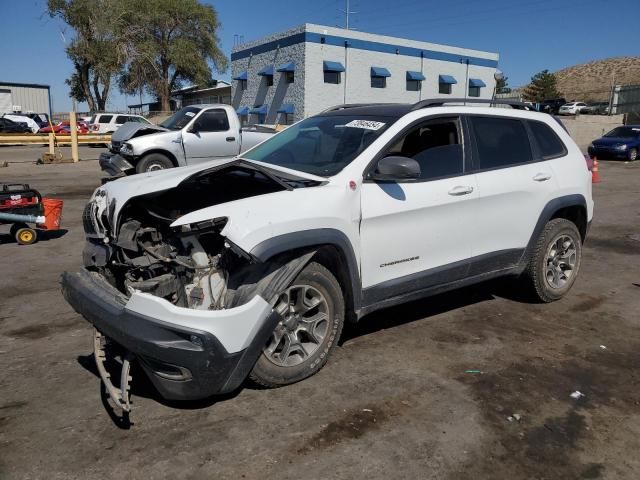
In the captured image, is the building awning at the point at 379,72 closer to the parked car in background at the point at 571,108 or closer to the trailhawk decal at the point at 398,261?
the parked car in background at the point at 571,108

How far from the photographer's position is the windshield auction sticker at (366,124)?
4.16 m

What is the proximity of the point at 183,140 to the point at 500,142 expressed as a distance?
9606 millimetres

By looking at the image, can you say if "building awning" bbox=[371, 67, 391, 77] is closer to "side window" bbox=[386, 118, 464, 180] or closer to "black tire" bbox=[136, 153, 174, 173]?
"black tire" bbox=[136, 153, 174, 173]

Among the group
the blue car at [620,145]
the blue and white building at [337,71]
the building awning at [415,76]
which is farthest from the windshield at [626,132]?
the building awning at [415,76]

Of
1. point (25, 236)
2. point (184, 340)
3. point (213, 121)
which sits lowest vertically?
point (25, 236)

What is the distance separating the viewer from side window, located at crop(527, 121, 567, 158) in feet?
16.8

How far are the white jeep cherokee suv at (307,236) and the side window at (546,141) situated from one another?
0.05ft

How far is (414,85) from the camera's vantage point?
121ft

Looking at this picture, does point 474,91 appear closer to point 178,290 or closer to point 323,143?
point 323,143

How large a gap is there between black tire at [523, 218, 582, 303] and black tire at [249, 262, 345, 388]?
2301 mm

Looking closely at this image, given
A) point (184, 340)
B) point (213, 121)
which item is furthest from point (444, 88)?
point (184, 340)

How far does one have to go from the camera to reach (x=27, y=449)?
2904 mm

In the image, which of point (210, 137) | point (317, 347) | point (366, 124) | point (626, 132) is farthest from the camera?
point (626, 132)

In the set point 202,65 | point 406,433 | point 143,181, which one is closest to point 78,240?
point 143,181
